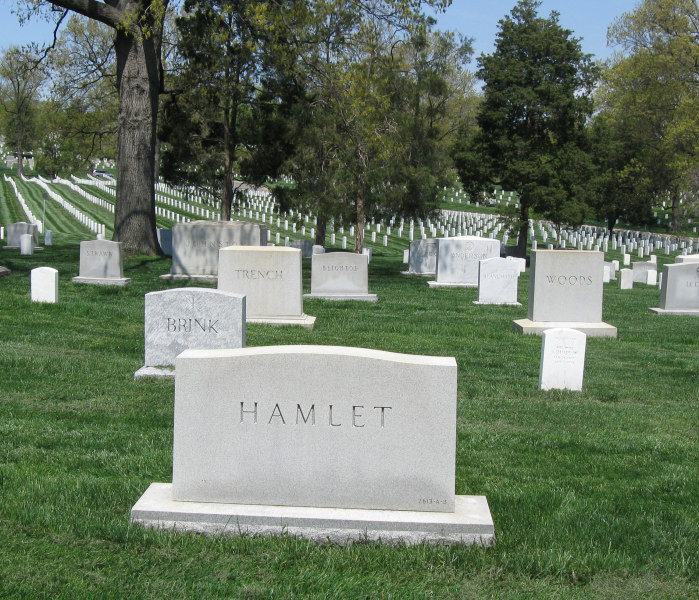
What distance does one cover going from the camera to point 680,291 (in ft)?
57.5

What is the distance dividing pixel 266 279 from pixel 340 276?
14.0 ft

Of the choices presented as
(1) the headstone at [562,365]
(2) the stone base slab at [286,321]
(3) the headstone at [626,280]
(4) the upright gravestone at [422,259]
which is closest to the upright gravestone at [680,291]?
(3) the headstone at [626,280]

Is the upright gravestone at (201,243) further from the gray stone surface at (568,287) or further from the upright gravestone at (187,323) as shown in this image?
the upright gravestone at (187,323)

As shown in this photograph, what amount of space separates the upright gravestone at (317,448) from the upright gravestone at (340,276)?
13.2 meters

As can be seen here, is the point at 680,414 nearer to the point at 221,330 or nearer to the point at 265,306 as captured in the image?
the point at 221,330

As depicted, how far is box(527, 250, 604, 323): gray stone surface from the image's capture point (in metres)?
14.1

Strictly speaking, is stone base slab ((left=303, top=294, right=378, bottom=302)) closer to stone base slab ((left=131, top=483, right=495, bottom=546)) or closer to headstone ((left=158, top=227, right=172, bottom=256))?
headstone ((left=158, top=227, right=172, bottom=256))

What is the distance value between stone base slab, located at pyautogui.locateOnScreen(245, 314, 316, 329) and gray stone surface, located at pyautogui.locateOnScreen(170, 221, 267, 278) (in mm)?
6964

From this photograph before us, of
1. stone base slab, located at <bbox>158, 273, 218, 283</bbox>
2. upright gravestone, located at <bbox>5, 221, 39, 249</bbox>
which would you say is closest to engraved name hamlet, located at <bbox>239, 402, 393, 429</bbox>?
stone base slab, located at <bbox>158, 273, 218, 283</bbox>

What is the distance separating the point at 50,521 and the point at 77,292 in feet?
40.9

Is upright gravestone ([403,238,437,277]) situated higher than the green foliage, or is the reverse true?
the green foliage

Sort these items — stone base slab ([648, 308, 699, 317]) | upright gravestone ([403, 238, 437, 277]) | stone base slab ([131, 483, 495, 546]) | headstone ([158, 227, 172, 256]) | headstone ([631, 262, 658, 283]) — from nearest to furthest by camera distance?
1. stone base slab ([131, 483, 495, 546])
2. stone base slab ([648, 308, 699, 317])
3. upright gravestone ([403, 238, 437, 277])
4. headstone ([631, 262, 658, 283])
5. headstone ([158, 227, 172, 256])

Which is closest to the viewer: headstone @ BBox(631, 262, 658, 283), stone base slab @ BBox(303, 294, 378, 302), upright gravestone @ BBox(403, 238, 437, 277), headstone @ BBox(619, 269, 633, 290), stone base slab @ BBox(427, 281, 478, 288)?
stone base slab @ BBox(303, 294, 378, 302)

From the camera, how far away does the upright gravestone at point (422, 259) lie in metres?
25.2
